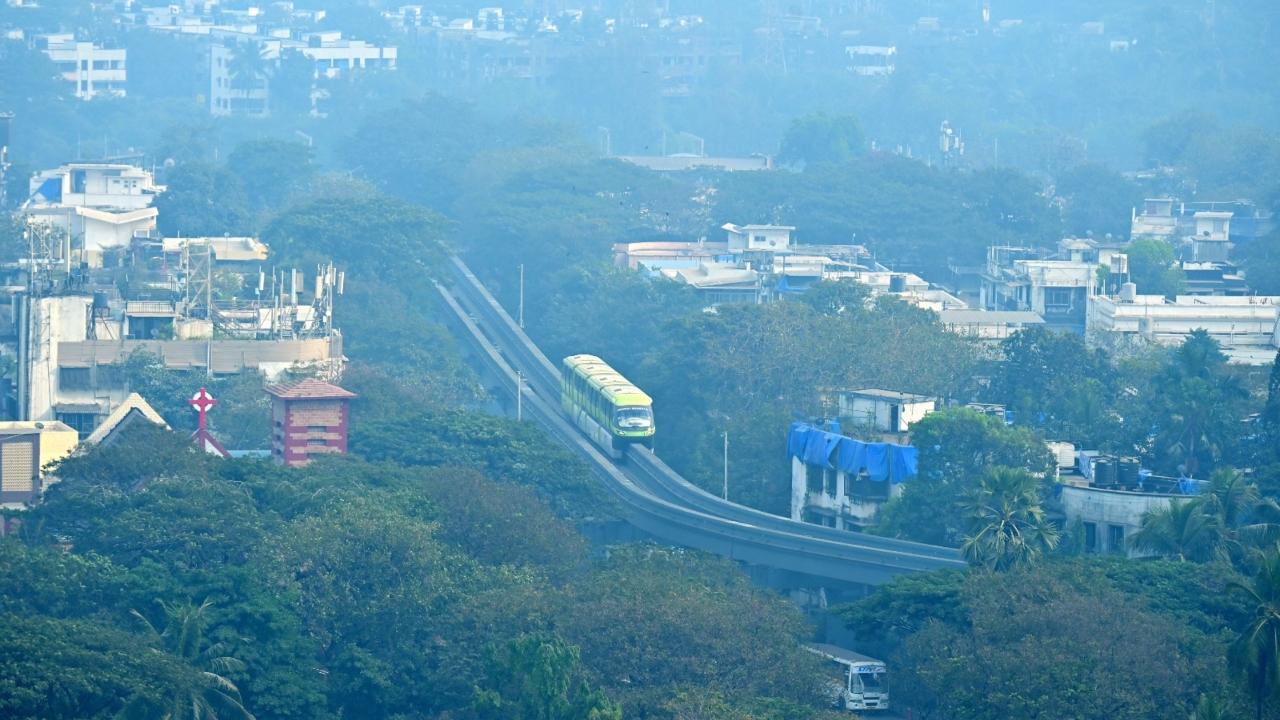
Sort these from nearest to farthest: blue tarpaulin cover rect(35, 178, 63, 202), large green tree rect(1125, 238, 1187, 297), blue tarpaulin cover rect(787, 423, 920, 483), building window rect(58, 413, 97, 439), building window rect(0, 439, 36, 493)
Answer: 1. building window rect(0, 439, 36, 493)
2. blue tarpaulin cover rect(787, 423, 920, 483)
3. building window rect(58, 413, 97, 439)
4. large green tree rect(1125, 238, 1187, 297)
5. blue tarpaulin cover rect(35, 178, 63, 202)

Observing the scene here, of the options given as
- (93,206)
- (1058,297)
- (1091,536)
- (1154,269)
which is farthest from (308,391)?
(93,206)

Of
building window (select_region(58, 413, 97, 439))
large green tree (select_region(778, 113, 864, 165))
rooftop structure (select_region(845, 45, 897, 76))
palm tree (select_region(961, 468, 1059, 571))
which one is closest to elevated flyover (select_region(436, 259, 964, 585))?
palm tree (select_region(961, 468, 1059, 571))

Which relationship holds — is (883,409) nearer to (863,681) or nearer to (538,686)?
(863,681)

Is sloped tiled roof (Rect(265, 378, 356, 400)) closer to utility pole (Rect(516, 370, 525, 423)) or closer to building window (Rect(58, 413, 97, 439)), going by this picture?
building window (Rect(58, 413, 97, 439))

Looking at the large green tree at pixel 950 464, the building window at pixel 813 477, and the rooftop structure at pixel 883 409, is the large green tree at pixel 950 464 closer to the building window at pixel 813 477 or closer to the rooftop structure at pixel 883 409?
the rooftop structure at pixel 883 409

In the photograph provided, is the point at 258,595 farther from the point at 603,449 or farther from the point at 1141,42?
the point at 1141,42

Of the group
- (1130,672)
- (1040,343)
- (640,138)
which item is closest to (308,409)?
(1040,343)
